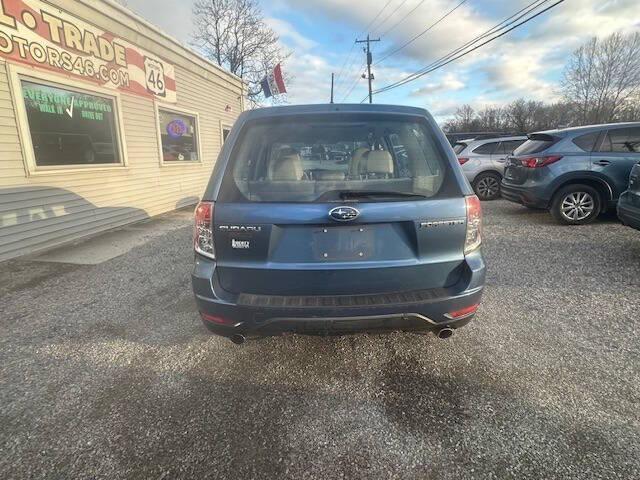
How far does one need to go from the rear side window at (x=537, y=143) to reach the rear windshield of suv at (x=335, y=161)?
559 centimetres

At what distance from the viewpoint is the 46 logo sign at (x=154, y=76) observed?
8.56 metres

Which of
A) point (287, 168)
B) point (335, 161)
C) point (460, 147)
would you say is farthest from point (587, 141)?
point (287, 168)

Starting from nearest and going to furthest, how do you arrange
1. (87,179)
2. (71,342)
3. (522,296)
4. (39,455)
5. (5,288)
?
(39,455) → (71,342) → (522,296) → (5,288) → (87,179)

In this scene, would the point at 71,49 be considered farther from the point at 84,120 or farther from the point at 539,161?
the point at 539,161

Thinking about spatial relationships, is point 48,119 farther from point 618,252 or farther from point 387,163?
point 618,252

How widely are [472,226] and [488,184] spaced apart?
911 cm

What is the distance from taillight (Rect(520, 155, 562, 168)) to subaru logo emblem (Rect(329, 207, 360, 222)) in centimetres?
610

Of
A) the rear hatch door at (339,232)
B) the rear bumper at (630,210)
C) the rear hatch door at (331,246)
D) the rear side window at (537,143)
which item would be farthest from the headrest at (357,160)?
the rear side window at (537,143)

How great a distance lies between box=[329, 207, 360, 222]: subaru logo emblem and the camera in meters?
2.10

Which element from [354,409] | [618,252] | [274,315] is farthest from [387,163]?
[618,252]

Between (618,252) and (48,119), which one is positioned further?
(48,119)

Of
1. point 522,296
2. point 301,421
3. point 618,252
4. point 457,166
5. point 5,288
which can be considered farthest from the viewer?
point 618,252

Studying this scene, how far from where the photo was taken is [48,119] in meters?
6.08

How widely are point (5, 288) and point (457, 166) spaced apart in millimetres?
5276
